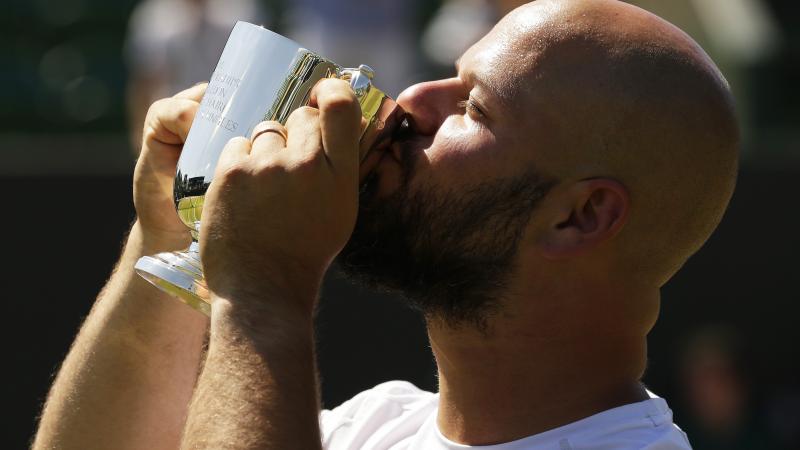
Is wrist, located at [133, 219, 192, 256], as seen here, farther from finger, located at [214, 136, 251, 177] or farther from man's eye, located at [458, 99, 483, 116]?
man's eye, located at [458, 99, 483, 116]

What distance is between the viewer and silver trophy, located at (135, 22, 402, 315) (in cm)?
223

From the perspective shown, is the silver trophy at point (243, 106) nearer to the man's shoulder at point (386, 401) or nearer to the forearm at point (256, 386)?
the forearm at point (256, 386)

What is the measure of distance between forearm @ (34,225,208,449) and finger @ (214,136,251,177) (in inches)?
23.2

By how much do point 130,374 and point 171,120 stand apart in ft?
1.77

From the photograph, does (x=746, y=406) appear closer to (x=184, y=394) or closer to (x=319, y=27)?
(x=319, y=27)

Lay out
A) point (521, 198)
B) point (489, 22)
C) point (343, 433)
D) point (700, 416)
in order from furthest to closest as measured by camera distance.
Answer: point (489, 22) < point (700, 416) < point (343, 433) < point (521, 198)

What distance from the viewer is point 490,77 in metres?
2.39

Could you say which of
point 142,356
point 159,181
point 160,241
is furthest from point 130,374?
point 159,181

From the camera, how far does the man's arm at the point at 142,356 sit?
8.79 feet

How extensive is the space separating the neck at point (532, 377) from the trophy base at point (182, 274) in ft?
1.49

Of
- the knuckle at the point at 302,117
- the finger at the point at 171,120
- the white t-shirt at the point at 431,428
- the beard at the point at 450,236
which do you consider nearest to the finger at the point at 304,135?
the knuckle at the point at 302,117

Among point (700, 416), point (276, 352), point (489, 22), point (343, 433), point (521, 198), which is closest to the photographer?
point (276, 352)

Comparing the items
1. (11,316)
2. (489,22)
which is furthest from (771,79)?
(11,316)

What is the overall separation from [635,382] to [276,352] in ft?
2.44
